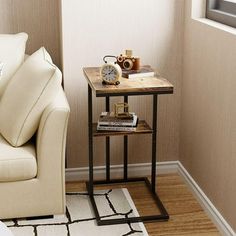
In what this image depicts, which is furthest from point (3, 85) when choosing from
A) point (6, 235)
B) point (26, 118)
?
point (6, 235)

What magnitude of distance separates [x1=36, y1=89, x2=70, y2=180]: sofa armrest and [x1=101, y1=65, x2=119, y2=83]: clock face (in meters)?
0.27

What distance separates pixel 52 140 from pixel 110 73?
0.48 metres

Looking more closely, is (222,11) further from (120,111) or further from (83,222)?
(83,222)

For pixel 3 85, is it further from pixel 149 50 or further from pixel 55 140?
pixel 149 50

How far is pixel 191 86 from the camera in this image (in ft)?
10.7

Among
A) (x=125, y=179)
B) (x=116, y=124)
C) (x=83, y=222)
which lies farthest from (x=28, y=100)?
(x=125, y=179)

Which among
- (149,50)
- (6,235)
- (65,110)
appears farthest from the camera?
(149,50)

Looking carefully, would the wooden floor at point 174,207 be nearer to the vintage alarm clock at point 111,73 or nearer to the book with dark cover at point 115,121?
the book with dark cover at point 115,121

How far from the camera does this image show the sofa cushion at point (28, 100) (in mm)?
2750

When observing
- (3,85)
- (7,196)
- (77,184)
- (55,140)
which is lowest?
(77,184)

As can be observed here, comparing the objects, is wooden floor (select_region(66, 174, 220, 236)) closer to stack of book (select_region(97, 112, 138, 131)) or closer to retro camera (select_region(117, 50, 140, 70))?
stack of book (select_region(97, 112, 138, 131))

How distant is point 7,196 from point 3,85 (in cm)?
69

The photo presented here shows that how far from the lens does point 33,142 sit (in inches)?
116

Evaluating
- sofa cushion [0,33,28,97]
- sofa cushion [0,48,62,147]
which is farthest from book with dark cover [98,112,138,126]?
sofa cushion [0,33,28,97]
